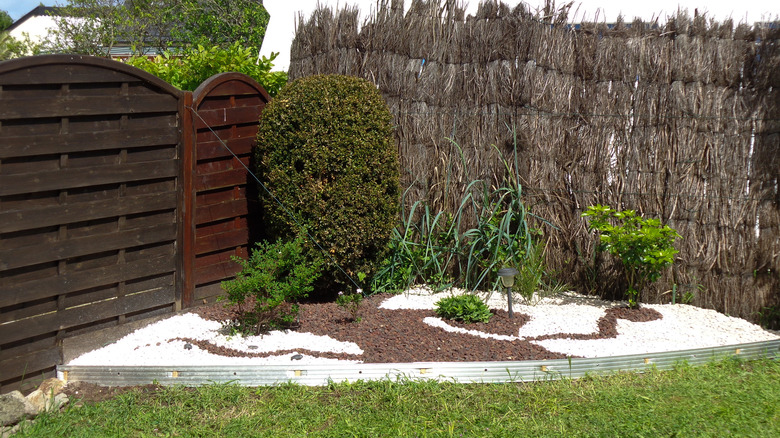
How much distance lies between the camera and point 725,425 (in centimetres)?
372

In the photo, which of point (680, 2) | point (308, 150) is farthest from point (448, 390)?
point (680, 2)

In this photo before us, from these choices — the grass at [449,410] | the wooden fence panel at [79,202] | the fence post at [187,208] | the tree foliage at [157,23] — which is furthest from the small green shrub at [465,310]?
the tree foliage at [157,23]

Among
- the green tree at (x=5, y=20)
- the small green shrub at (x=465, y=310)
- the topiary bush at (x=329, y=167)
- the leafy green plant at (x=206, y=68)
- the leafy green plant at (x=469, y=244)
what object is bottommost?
the small green shrub at (x=465, y=310)

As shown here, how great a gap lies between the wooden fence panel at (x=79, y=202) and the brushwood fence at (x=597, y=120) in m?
2.41

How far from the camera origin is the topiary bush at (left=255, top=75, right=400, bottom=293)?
578 cm

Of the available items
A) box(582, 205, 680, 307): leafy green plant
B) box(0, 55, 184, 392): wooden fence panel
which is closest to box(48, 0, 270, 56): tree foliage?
box(0, 55, 184, 392): wooden fence panel

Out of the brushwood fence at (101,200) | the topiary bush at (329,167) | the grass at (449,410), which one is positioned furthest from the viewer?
the topiary bush at (329,167)

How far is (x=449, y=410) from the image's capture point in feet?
13.1

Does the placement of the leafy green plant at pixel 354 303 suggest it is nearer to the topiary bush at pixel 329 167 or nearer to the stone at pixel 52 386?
the topiary bush at pixel 329 167

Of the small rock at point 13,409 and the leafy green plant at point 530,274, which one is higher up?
the leafy green plant at point 530,274

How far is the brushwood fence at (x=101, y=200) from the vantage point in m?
4.23

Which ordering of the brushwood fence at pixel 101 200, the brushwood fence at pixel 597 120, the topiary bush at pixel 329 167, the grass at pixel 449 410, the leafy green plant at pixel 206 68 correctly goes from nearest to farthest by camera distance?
the grass at pixel 449 410
the brushwood fence at pixel 101 200
the topiary bush at pixel 329 167
the brushwood fence at pixel 597 120
the leafy green plant at pixel 206 68

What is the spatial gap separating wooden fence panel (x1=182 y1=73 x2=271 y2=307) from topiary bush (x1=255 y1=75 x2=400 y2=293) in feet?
0.96

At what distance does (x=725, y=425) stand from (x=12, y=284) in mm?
4269
